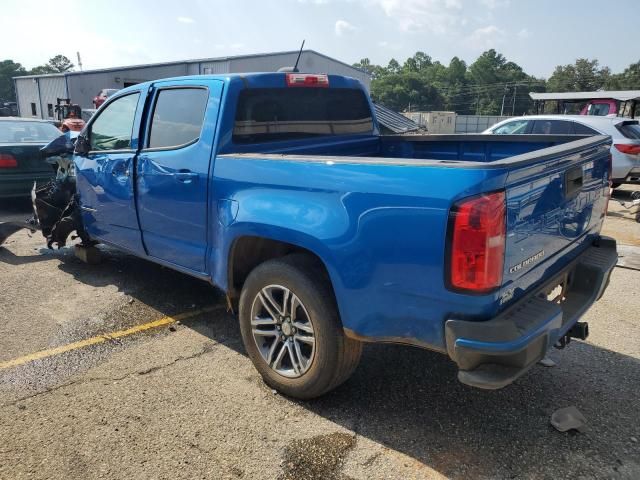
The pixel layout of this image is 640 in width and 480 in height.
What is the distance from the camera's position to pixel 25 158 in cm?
750

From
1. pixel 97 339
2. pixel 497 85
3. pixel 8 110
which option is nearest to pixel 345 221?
pixel 97 339

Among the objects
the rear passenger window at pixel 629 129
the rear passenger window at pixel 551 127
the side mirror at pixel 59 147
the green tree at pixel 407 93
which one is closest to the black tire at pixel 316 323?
the side mirror at pixel 59 147

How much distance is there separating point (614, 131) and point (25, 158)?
10.7 m

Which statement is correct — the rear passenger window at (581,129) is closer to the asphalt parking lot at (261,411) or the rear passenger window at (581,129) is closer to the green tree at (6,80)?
the asphalt parking lot at (261,411)

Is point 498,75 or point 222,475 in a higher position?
point 498,75

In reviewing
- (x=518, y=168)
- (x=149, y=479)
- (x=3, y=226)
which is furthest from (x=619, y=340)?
(x=3, y=226)

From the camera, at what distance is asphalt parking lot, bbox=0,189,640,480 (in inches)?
103

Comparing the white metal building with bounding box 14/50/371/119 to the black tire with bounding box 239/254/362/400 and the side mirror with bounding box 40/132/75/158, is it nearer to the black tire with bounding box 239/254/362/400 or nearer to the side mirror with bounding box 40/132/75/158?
the side mirror with bounding box 40/132/75/158

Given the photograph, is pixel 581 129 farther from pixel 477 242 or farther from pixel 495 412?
pixel 477 242

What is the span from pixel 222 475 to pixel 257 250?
141 centimetres

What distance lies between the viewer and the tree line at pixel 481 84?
94062 millimetres

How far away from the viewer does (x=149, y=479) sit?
2523mm

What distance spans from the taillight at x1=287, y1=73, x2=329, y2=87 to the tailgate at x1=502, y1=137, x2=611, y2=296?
195 cm

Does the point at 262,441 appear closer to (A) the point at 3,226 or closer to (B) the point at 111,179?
(B) the point at 111,179
